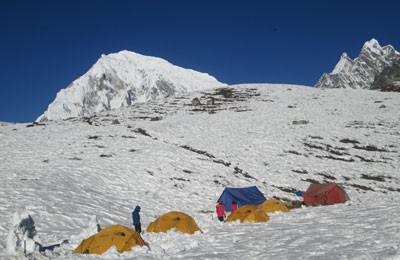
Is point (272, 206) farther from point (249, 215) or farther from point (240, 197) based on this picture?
point (249, 215)

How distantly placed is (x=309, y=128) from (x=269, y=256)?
133 feet

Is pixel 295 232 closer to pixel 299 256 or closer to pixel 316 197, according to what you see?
pixel 299 256

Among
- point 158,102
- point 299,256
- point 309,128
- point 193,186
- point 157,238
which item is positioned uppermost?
point 158,102

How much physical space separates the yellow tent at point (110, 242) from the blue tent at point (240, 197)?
38.5ft

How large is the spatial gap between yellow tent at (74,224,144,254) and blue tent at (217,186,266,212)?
11.7m

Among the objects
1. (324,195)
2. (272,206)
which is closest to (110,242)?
(272,206)

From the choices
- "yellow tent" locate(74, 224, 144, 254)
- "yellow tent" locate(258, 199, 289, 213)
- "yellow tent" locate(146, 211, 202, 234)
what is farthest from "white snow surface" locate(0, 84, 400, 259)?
"yellow tent" locate(258, 199, 289, 213)

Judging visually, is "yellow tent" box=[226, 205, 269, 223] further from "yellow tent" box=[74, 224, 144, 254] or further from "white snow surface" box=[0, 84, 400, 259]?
"yellow tent" box=[74, 224, 144, 254]

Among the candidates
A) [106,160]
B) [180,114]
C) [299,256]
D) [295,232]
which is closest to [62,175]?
[106,160]

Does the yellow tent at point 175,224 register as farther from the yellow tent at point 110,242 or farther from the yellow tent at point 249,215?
the yellow tent at point 249,215

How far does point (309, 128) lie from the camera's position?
48.7m

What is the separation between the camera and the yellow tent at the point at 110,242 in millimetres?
12547

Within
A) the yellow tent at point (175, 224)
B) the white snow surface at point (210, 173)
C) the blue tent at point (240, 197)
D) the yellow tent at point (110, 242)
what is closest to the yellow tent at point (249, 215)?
the white snow surface at point (210, 173)

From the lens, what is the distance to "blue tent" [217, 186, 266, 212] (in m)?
24.3
